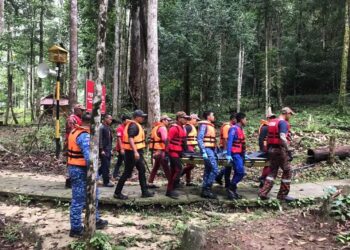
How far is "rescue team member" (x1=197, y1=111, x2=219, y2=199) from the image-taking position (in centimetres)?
841

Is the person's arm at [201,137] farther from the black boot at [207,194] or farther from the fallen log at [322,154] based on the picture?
the fallen log at [322,154]

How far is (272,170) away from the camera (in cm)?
852

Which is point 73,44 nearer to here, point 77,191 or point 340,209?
point 77,191

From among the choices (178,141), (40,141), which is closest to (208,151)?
(178,141)

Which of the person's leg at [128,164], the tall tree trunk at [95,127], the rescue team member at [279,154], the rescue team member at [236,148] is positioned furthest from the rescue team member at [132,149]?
the rescue team member at [279,154]

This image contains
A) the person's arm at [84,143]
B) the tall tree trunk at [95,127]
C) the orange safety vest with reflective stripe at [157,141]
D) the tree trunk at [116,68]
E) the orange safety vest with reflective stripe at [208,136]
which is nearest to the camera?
the tall tree trunk at [95,127]

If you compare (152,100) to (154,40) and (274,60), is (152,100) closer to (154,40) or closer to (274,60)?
(154,40)

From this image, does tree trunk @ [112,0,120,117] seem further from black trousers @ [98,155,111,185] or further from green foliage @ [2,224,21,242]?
green foliage @ [2,224,21,242]

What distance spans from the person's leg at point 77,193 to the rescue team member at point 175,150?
2353 millimetres

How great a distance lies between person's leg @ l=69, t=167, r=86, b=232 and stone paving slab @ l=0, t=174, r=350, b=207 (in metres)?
1.47

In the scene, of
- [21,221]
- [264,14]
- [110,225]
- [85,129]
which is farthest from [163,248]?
[264,14]

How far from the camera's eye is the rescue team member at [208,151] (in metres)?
8.41

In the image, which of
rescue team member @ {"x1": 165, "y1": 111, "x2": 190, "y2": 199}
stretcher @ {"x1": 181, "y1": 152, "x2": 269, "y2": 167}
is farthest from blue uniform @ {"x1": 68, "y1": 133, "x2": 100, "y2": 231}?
stretcher @ {"x1": 181, "y1": 152, "x2": 269, "y2": 167}

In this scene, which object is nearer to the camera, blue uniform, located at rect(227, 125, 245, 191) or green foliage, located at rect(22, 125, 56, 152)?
blue uniform, located at rect(227, 125, 245, 191)
